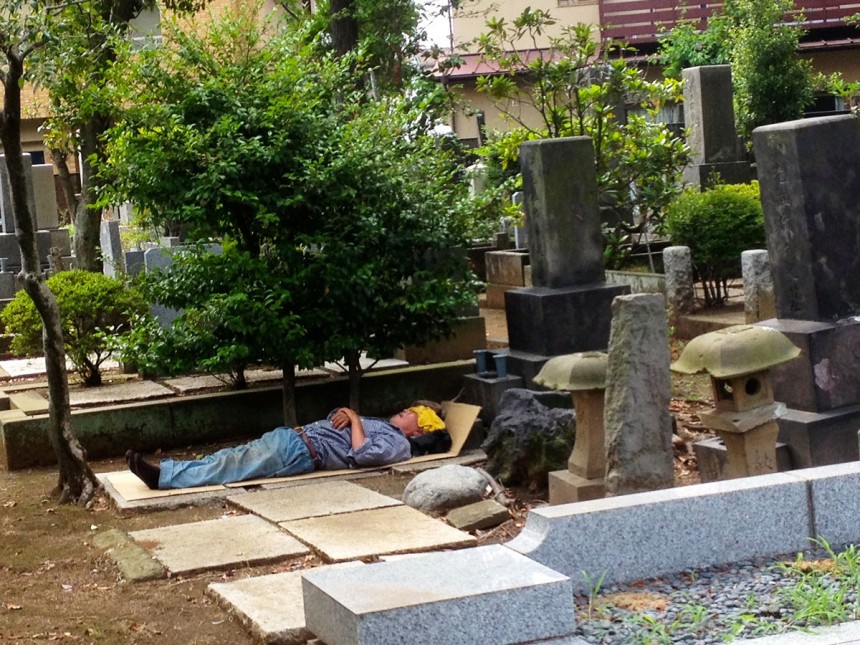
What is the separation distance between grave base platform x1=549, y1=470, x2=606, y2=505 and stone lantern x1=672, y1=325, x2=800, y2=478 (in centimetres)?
73

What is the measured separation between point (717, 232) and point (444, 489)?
19.8 feet

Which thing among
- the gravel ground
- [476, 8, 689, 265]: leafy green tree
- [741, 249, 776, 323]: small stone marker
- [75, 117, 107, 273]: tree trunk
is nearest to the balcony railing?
[476, 8, 689, 265]: leafy green tree

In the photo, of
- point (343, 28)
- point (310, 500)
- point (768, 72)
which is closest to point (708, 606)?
point (310, 500)

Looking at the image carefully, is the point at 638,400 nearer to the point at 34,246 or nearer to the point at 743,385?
the point at 743,385

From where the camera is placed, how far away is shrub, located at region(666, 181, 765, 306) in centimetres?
1261

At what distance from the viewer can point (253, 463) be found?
8625 millimetres

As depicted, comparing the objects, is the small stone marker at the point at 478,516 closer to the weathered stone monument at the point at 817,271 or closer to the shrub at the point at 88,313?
the weathered stone monument at the point at 817,271

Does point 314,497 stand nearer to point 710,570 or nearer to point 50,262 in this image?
point 710,570

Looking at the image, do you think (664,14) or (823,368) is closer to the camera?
(823,368)

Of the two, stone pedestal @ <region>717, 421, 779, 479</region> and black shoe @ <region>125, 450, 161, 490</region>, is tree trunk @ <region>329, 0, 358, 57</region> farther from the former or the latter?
stone pedestal @ <region>717, 421, 779, 479</region>

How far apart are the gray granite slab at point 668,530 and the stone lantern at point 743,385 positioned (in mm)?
1011

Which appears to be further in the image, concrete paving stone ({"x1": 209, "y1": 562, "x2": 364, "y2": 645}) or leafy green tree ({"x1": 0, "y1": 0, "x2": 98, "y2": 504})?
leafy green tree ({"x1": 0, "y1": 0, "x2": 98, "y2": 504})

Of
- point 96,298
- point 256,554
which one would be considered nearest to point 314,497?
point 256,554

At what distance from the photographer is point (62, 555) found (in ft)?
23.4
